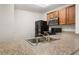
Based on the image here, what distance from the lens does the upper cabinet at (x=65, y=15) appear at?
1.47 m

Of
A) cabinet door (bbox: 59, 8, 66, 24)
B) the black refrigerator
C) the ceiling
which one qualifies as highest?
the ceiling

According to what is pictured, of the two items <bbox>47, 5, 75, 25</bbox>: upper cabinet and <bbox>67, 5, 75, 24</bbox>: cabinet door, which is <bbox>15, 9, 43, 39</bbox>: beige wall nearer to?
<bbox>47, 5, 75, 25</bbox>: upper cabinet

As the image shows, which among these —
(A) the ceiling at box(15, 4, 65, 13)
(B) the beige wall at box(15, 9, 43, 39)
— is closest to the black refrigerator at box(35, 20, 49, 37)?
(B) the beige wall at box(15, 9, 43, 39)

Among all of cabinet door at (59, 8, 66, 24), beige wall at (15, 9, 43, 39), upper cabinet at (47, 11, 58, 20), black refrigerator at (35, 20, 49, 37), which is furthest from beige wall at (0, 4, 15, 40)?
cabinet door at (59, 8, 66, 24)

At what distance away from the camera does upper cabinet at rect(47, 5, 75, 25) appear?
1.47 metres

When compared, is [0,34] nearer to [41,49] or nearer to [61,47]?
[41,49]

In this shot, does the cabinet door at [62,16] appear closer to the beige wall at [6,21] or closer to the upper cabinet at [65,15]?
the upper cabinet at [65,15]

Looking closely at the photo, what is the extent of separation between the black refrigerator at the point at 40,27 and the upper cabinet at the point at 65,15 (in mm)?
95

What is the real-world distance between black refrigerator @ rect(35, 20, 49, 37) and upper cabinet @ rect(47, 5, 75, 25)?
95 mm

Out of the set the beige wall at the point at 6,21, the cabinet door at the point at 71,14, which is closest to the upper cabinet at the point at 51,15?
the cabinet door at the point at 71,14

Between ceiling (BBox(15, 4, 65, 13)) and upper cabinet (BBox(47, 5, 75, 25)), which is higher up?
ceiling (BBox(15, 4, 65, 13))

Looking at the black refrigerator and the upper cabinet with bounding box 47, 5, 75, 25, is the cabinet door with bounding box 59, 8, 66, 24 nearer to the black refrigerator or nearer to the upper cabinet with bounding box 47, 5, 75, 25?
the upper cabinet with bounding box 47, 5, 75, 25

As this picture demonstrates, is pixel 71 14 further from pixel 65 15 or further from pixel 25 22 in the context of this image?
pixel 25 22
